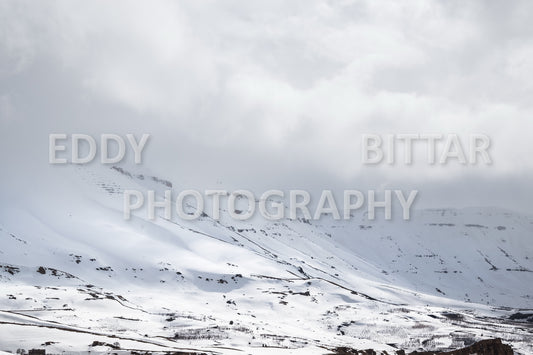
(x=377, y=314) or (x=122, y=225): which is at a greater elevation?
(x=122, y=225)

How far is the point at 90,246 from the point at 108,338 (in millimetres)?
114085

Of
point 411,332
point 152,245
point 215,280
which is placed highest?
point 152,245

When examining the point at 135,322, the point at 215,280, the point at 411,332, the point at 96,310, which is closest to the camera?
the point at 135,322

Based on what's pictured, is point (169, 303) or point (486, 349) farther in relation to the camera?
point (169, 303)

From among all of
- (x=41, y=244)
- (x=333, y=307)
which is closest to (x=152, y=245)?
(x=41, y=244)

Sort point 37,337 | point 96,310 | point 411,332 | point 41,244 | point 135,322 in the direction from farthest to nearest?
point 41,244 < point 411,332 < point 96,310 < point 135,322 < point 37,337

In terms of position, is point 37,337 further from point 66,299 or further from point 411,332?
point 411,332

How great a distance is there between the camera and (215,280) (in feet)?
479

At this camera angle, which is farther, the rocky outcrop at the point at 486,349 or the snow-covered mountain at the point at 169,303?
the snow-covered mountain at the point at 169,303

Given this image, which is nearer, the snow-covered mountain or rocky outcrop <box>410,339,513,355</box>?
rocky outcrop <box>410,339,513,355</box>

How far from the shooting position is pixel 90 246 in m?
165

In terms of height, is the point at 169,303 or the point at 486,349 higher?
the point at 169,303

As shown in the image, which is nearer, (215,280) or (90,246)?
(215,280)

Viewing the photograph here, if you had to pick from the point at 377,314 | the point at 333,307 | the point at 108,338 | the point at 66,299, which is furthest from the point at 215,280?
the point at 108,338
